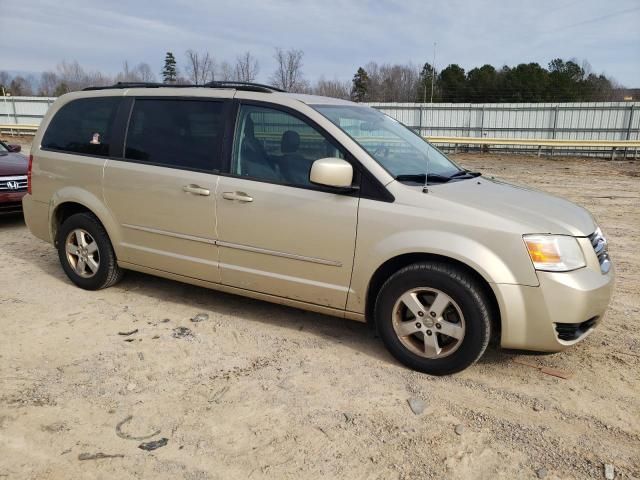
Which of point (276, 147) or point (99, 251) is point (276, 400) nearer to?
point (276, 147)

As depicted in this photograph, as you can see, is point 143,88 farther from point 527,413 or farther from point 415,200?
point 527,413

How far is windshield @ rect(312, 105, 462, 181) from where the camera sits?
12.4ft

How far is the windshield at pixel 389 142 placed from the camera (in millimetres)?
3791

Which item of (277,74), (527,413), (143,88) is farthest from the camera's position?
(277,74)

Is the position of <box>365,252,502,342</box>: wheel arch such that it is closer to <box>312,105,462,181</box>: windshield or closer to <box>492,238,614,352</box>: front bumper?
<box>492,238,614,352</box>: front bumper

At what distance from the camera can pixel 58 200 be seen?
4.98m

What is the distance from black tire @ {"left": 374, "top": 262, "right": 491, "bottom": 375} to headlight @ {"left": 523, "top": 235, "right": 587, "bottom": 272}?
386mm

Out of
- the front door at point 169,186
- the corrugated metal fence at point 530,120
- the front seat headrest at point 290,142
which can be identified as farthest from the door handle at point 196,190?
the corrugated metal fence at point 530,120

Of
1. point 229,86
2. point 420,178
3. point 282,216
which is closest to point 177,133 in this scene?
A: point 229,86

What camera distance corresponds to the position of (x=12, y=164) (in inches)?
305

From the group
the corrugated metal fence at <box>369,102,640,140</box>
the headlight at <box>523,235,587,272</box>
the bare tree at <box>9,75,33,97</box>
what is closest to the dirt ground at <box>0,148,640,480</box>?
the headlight at <box>523,235,587,272</box>

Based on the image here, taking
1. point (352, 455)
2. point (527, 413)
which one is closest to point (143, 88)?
point (352, 455)

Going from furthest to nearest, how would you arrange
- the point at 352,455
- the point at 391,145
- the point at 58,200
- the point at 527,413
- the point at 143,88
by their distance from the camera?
the point at 58,200
the point at 143,88
the point at 391,145
the point at 527,413
the point at 352,455

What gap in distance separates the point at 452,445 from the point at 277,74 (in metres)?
37.4
